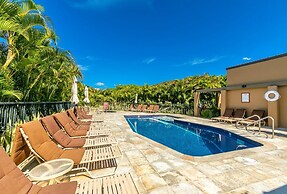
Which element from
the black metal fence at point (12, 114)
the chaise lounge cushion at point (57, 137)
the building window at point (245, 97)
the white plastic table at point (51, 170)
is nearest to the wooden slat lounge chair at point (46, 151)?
the white plastic table at point (51, 170)

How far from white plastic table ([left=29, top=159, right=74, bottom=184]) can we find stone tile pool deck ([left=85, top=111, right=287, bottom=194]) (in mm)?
1137

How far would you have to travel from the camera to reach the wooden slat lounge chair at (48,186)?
176 centimetres

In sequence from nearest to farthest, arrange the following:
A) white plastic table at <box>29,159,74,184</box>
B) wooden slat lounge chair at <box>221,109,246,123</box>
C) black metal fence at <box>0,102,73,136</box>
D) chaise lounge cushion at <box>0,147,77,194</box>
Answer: chaise lounge cushion at <box>0,147,77,194</box> → white plastic table at <box>29,159,74,184</box> → black metal fence at <box>0,102,73,136</box> → wooden slat lounge chair at <box>221,109,246,123</box>

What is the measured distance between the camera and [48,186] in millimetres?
2029

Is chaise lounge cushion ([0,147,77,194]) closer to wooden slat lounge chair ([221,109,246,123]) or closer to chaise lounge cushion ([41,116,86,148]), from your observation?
chaise lounge cushion ([41,116,86,148])

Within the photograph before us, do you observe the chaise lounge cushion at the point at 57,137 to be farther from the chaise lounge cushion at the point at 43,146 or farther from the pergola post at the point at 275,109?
the pergola post at the point at 275,109

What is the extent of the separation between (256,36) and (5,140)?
31.9 meters

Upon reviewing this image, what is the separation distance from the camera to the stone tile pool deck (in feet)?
9.61

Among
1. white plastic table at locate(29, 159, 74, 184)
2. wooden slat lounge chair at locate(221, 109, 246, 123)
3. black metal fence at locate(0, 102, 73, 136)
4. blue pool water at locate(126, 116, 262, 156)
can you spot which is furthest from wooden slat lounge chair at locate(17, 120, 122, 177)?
wooden slat lounge chair at locate(221, 109, 246, 123)

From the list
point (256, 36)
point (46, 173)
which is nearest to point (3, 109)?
point (46, 173)

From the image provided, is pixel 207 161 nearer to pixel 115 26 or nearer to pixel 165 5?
pixel 165 5

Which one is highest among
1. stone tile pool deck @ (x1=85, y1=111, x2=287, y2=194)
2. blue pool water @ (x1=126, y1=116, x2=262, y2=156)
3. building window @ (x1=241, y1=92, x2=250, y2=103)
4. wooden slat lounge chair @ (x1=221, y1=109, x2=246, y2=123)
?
building window @ (x1=241, y1=92, x2=250, y2=103)

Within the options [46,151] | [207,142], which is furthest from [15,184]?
[207,142]

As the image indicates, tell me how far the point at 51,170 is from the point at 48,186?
1.36ft
